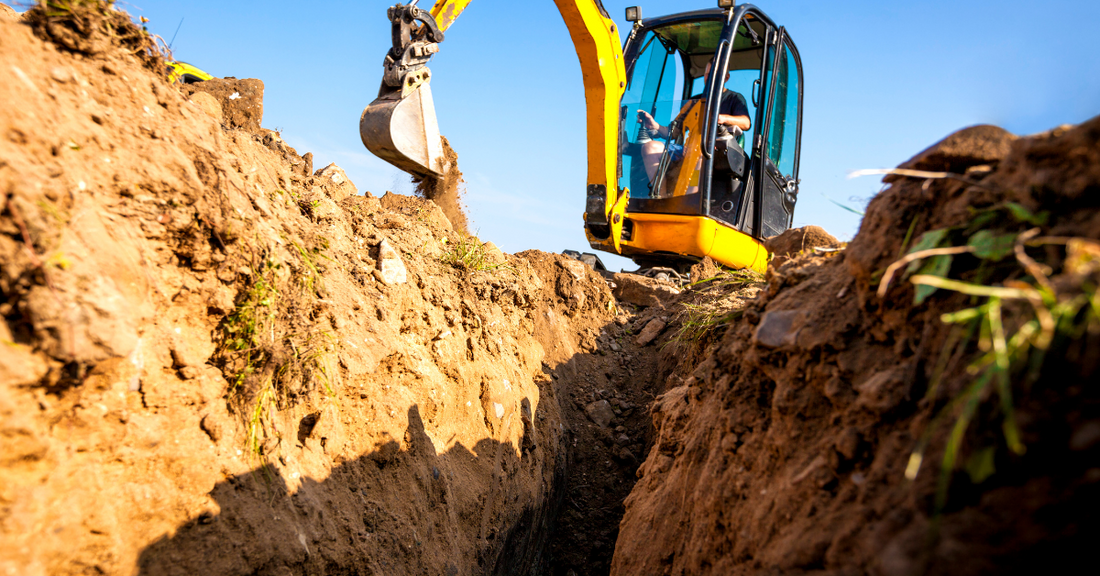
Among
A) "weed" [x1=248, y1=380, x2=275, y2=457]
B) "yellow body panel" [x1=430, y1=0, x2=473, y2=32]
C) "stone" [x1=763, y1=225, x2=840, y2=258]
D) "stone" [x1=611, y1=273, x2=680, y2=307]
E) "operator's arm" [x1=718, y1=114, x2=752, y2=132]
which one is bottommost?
"weed" [x1=248, y1=380, x2=275, y2=457]

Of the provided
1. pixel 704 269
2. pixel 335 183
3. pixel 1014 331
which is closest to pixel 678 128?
pixel 704 269

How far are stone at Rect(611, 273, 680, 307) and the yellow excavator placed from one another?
1.70ft

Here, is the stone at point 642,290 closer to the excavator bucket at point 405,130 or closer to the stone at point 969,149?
the excavator bucket at point 405,130

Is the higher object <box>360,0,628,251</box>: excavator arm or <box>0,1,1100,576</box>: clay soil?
<box>360,0,628,251</box>: excavator arm

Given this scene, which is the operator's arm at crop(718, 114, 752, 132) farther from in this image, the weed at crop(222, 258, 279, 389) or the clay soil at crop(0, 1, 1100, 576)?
the weed at crop(222, 258, 279, 389)

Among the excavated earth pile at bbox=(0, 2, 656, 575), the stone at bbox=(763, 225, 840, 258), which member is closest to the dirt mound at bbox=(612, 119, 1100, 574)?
the stone at bbox=(763, 225, 840, 258)

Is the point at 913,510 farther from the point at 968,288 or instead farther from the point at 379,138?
the point at 379,138

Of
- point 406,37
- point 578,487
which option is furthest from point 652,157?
point 578,487

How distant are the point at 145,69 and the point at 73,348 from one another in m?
1.60

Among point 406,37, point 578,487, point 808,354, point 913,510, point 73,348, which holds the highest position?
point 406,37

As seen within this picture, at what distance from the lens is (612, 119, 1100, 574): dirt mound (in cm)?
117

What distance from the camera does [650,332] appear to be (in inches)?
288

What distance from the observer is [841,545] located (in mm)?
1595

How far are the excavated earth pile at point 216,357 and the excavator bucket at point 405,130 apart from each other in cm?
58
